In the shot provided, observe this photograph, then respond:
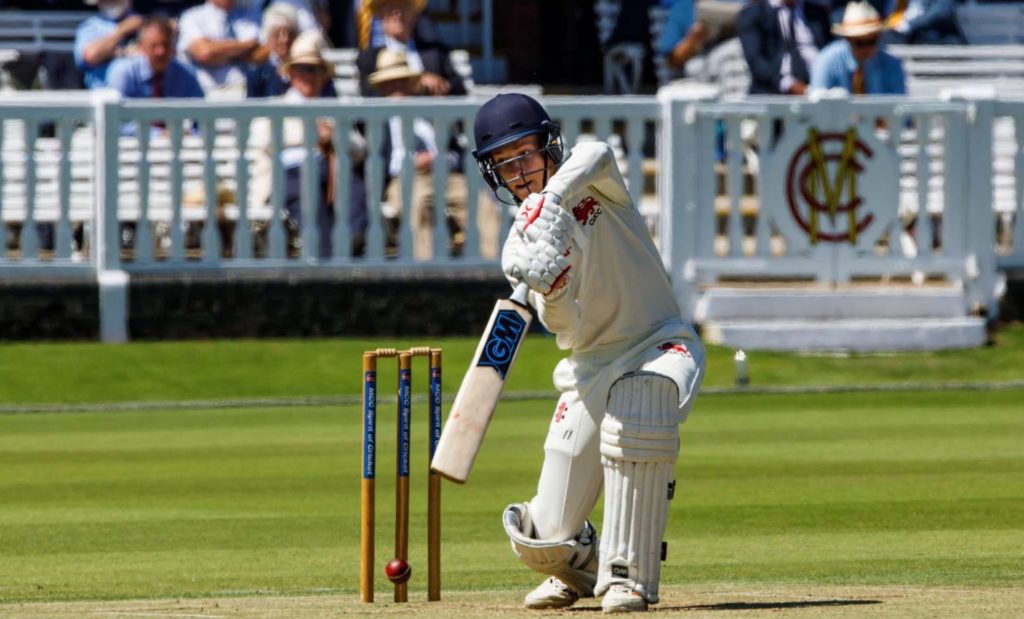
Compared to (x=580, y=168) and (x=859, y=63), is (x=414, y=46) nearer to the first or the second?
(x=859, y=63)

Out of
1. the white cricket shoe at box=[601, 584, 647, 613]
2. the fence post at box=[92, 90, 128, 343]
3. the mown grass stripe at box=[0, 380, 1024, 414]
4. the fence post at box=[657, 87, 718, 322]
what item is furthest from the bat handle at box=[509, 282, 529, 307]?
the fence post at box=[92, 90, 128, 343]

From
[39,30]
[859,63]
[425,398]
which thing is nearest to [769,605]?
[425,398]

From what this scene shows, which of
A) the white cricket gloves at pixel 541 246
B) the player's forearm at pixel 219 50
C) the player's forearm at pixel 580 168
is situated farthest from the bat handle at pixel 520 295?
the player's forearm at pixel 219 50

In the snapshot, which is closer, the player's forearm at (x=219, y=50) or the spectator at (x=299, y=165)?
the spectator at (x=299, y=165)

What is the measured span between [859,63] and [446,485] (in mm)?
6737

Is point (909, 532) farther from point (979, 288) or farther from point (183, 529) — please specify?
point (979, 288)

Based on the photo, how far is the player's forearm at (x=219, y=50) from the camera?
17031 millimetres

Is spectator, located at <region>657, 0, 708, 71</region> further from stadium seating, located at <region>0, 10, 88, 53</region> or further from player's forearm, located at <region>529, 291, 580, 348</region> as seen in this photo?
player's forearm, located at <region>529, 291, 580, 348</region>

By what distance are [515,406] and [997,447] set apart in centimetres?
283

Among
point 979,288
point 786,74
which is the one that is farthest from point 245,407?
point 786,74

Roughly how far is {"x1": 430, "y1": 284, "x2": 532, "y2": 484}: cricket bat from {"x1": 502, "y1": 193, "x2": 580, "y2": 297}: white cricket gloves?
16 cm

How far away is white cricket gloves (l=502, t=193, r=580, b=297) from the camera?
5.84 metres

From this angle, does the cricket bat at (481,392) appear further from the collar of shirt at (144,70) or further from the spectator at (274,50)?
the collar of shirt at (144,70)

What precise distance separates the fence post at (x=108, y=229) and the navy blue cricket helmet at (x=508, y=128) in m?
7.84
